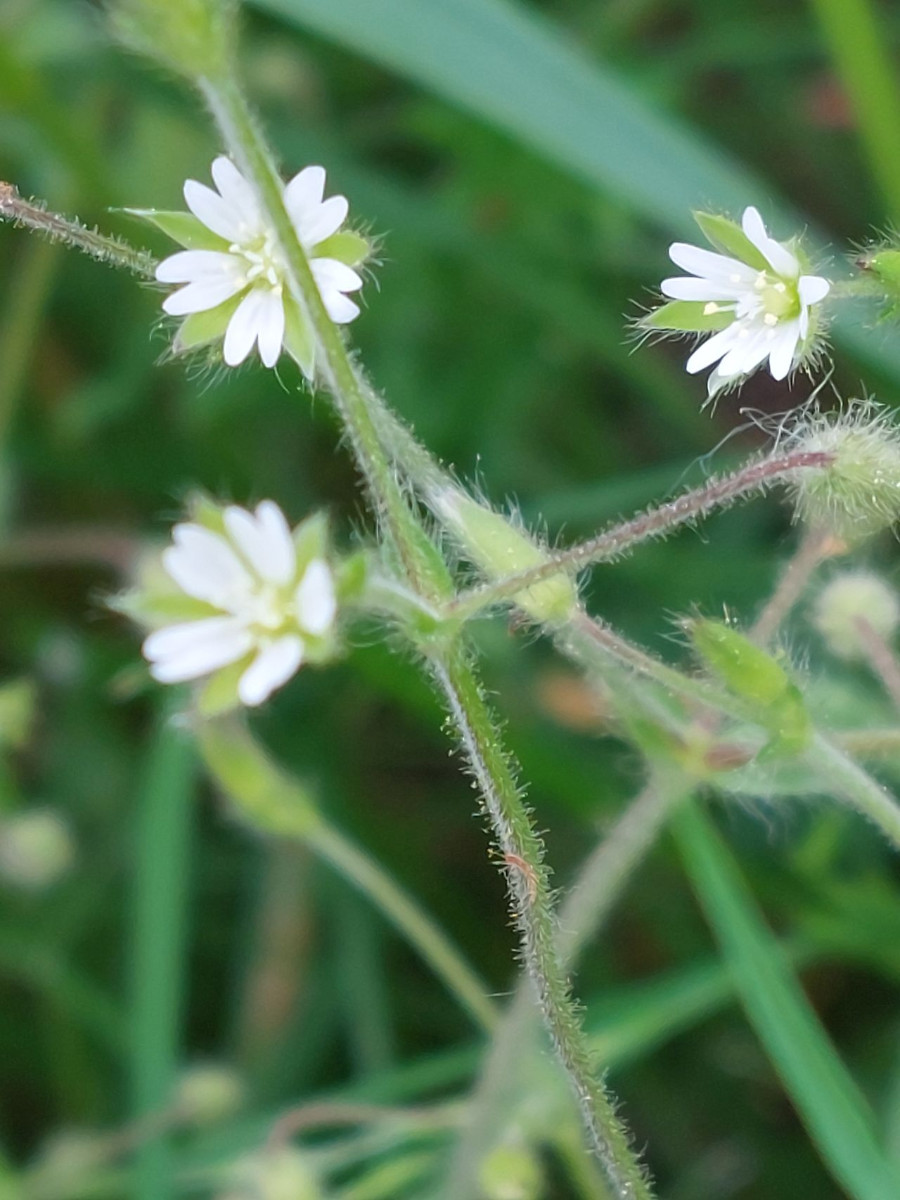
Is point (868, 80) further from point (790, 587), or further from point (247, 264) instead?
point (247, 264)

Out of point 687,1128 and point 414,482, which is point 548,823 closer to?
point 687,1128

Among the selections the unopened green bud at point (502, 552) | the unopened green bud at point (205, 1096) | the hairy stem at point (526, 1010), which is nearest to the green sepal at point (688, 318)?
the unopened green bud at point (502, 552)

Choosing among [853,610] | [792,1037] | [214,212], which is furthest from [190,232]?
[792,1037]

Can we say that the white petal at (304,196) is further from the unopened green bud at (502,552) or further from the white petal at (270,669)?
the white petal at (270,669)

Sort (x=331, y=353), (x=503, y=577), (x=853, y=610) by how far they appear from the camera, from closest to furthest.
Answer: (x=331, y=353)
(x=503, y=577)
(x=853, y=610)

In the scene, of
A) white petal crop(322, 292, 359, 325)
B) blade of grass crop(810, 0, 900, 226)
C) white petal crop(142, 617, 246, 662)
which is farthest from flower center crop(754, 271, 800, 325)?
blade of grass crop(810, 0, 900, 226)

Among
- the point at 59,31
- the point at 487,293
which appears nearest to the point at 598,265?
the point at 487,293
